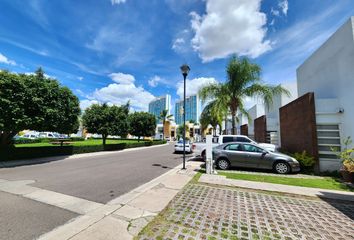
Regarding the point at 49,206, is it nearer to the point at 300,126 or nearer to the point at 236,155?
the point at 236,155

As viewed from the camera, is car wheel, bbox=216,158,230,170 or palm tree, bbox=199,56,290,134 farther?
palm tree, bbox=199,56,290,134

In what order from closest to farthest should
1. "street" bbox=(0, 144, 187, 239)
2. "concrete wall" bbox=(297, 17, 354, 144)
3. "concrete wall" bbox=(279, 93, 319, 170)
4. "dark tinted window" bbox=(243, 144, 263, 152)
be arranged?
1. "street" bbox=(0, 144, 187, 239)
2. "concrete wall" bbox=(297, 17, 354, 144)
3. "concrete wall" bbox=(279, 93, 319, 170)
4. "dark tinted window" bbox=(243, 144, 263, 152)

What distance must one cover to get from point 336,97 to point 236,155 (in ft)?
21.0

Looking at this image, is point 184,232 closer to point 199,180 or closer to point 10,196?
point 199,180

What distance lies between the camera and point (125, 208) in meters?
4.59

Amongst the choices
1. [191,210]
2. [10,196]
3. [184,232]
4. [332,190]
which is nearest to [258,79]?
[332,190]

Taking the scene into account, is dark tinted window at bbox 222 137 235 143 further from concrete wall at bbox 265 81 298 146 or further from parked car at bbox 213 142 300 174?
concrete wall at bbox 265 81 298 146

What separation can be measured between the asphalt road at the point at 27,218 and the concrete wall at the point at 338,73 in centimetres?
1238

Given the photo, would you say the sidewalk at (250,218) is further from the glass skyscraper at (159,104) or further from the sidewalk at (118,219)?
the glass skyscraper at (159,104)

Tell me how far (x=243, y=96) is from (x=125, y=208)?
12940mm

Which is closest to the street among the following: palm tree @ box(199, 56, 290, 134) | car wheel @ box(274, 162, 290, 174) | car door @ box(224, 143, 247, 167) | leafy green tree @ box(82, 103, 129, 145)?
car door @ box(224, 143, 247, 167)

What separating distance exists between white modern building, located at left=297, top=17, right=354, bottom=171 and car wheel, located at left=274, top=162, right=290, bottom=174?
1.88 m

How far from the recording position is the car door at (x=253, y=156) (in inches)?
378

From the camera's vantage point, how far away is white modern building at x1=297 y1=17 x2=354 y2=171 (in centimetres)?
875
